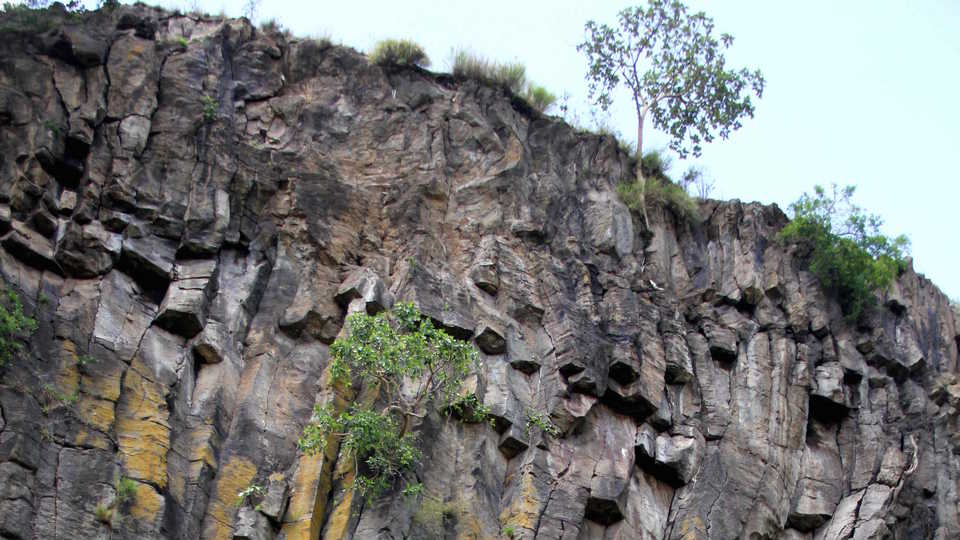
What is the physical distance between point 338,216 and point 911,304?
13.7 meters

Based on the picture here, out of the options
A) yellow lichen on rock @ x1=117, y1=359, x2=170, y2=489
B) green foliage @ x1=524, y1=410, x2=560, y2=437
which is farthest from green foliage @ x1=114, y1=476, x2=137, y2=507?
green foliage @ x1=524, y1=410, x2=560, y2=437

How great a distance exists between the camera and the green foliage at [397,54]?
28.6 m

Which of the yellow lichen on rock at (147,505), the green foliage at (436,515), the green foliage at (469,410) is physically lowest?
the yellow lichen on rock at (147,505)

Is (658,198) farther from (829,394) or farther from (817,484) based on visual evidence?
(817,484)

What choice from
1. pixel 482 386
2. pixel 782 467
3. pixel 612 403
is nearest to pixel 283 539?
pixel 482 386

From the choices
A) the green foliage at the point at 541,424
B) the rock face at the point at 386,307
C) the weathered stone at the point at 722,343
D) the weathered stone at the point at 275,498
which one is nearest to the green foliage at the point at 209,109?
the rock face at the point at 386,307

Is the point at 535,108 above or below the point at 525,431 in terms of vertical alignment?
above

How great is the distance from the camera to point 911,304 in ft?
99.0

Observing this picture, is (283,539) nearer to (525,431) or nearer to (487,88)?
(525,431)

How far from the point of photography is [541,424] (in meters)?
22.9

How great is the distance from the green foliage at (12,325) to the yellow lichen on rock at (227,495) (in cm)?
370

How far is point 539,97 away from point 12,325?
538 inches

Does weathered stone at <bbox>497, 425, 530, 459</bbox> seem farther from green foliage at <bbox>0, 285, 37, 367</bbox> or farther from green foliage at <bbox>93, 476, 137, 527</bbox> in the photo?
green foliage at <bbox>0, 285, 37, 367</bbox>

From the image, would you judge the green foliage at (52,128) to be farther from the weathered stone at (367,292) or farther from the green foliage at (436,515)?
the green foliage at (436,515)
